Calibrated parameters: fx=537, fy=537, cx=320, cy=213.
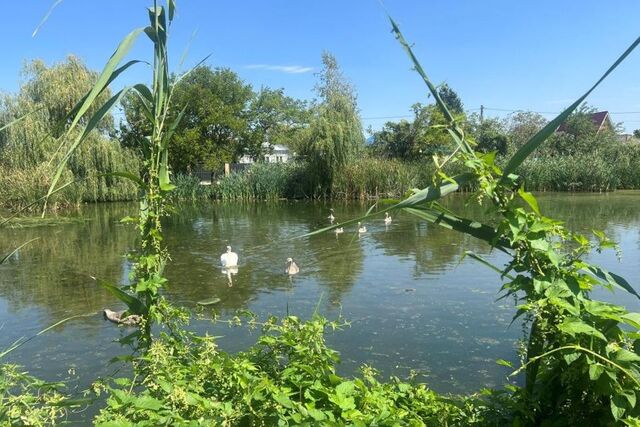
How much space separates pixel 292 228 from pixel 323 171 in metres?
11.3

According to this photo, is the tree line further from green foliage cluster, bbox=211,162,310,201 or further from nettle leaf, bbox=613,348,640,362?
nettle leaf, bbox=613,348,640,362

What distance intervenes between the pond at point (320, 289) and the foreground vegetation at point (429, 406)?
76cm

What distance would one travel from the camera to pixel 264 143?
43688 mm

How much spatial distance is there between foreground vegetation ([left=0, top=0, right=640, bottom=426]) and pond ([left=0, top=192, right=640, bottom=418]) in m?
0.76

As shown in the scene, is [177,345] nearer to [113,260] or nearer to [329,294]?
[329,294]

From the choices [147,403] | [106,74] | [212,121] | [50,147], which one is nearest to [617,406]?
[147,403]

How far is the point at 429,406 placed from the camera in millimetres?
2219

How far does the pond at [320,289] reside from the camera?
5215 mm

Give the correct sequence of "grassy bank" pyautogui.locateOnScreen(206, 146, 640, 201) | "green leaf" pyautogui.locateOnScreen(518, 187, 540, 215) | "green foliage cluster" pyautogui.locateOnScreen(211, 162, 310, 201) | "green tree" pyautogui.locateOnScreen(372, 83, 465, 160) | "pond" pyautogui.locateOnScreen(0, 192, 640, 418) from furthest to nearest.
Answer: "green tree" pyautogui.locateOnScreen(372, 83, 465, 160)
"green foliage cluster" pyautogui.locateOnScreen(211, 162, 310, 201)
"grassy bank" pyautogui.locateOnScreen(206, 146, 640, 201)
"pond" pyautogui.locateOnScreen(0, 192, 640, 418)
"green leaf" pyautogui.locateOnScreen(518, 187, 540, 215)

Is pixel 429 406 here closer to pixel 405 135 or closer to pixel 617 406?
pixel 617 406

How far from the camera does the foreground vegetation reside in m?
1.43

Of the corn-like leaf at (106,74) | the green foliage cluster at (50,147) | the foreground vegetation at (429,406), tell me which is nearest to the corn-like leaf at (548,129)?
the foreground vegetation at (429,406)

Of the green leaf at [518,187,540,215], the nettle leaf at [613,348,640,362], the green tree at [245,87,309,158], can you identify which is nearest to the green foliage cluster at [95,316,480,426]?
the nettle leaf at [613,348,640,362]

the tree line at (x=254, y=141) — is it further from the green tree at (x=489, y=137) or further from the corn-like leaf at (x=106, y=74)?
the corn-like leaf at (x=106, y=74)
